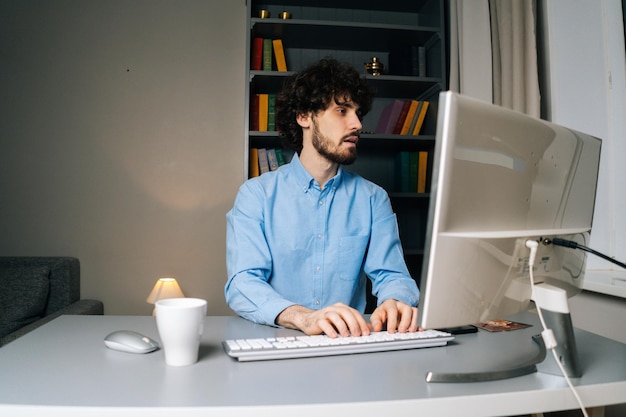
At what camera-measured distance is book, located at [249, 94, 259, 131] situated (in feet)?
8.67

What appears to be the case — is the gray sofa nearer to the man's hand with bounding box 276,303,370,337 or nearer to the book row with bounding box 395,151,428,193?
the man's hand with bounding box 276,303,370,337

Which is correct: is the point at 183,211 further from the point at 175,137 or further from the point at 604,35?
the point at 604,35

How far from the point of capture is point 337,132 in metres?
1.60

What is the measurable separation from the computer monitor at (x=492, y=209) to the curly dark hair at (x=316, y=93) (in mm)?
1007

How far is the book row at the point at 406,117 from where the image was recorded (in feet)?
9.00

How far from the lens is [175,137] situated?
2.92 metres

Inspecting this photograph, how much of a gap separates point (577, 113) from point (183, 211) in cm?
218

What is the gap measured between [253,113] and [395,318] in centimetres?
193

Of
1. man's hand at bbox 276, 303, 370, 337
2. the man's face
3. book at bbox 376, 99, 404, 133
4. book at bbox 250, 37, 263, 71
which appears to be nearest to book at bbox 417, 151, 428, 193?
book at bbox 376, 99, 404, 133

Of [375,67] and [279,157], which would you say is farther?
[375,67]

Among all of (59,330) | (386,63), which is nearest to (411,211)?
(386,63)

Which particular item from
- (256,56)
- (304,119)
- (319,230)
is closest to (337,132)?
(304,119)

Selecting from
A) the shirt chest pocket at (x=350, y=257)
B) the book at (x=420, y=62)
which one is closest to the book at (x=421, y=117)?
the book at (x=420, y=62)

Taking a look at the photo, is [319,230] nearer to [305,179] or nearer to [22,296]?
[305,179]
